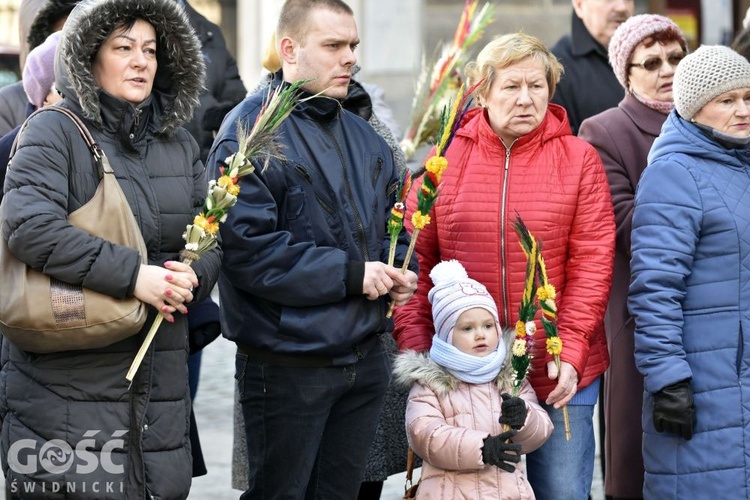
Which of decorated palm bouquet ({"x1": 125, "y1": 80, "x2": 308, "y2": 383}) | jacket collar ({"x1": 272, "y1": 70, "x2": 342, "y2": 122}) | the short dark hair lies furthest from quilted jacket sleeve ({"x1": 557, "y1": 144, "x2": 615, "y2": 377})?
decorated palm bouquet ({"x1": 125, "y1": 80, "x2": 308, "y2": 383})

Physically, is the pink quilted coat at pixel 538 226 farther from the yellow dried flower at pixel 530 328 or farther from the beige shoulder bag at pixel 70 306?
the beige shoulder bag at pixel 70 306

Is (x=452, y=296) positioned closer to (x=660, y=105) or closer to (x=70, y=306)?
(x=70, y=306)

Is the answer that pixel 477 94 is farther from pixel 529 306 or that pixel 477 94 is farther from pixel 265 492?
pixel 265 492

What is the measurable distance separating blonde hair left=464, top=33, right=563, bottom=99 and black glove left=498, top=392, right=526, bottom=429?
1134 mm

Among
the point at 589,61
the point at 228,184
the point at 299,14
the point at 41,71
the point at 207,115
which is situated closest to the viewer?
the point at 228,184

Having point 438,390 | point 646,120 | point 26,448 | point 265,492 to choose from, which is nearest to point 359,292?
point 438,390

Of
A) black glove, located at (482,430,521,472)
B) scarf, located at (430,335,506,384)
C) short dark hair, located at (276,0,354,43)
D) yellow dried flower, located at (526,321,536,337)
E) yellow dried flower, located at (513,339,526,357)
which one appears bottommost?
black glove, located at (482,430,521,472)

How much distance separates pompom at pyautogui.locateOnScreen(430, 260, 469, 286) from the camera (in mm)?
4746

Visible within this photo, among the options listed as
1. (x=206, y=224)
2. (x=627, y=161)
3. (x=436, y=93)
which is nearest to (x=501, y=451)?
(x=206, y=224)

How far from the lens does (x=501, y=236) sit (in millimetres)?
4816

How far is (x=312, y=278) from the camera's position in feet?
14.5

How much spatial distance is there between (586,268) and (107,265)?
5.61 feet

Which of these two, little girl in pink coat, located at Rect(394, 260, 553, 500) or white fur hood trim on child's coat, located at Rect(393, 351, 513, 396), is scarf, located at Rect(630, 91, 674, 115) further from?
white fur hood trim on child's coat, located at Rect(393, 351, 513, 396)

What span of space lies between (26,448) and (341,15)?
1.76 metres
